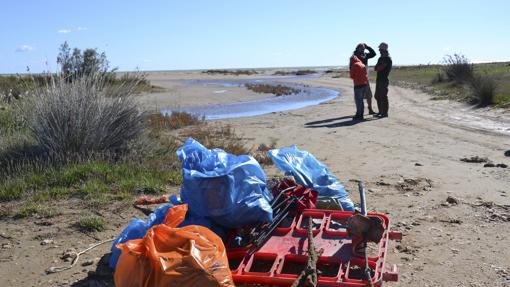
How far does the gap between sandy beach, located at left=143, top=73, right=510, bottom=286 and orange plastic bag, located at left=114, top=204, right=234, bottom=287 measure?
156 centimetres

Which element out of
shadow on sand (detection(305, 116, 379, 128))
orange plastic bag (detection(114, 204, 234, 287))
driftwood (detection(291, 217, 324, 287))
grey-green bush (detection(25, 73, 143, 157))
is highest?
grey-green bush (detection(25, 73, 143, 157))

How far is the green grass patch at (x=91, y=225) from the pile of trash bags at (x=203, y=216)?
832mm

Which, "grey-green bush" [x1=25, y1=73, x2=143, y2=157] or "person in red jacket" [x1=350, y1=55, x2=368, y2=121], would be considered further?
"person in red jacket" [x1=350, y1=55, x2=368, y2=121]

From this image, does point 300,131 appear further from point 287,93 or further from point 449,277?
point 287,93

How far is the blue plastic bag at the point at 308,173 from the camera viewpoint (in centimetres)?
564

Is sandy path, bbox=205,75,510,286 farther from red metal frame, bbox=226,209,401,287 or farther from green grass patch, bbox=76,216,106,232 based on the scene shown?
green grass patch, bbox=76,216,106,232

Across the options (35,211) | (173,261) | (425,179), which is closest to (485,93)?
(425,179)

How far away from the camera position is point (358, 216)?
14.6 feet

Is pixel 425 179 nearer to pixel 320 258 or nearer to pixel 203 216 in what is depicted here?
pixel 320 258

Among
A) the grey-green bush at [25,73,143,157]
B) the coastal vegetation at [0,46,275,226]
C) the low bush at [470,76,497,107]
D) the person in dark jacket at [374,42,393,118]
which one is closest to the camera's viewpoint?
the coastal vegetation at [0,46,275,226]

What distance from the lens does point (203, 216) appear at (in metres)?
4.75

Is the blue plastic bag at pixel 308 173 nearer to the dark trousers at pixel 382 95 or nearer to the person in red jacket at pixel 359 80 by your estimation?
the person in red jacket at pixel 359 80

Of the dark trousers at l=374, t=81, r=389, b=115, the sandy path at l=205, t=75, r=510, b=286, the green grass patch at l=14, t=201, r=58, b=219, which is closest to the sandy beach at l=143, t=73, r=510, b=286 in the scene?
the sandy path at l=205, t=75, r=510, b=286

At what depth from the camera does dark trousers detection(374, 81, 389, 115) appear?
1458 centimetres
